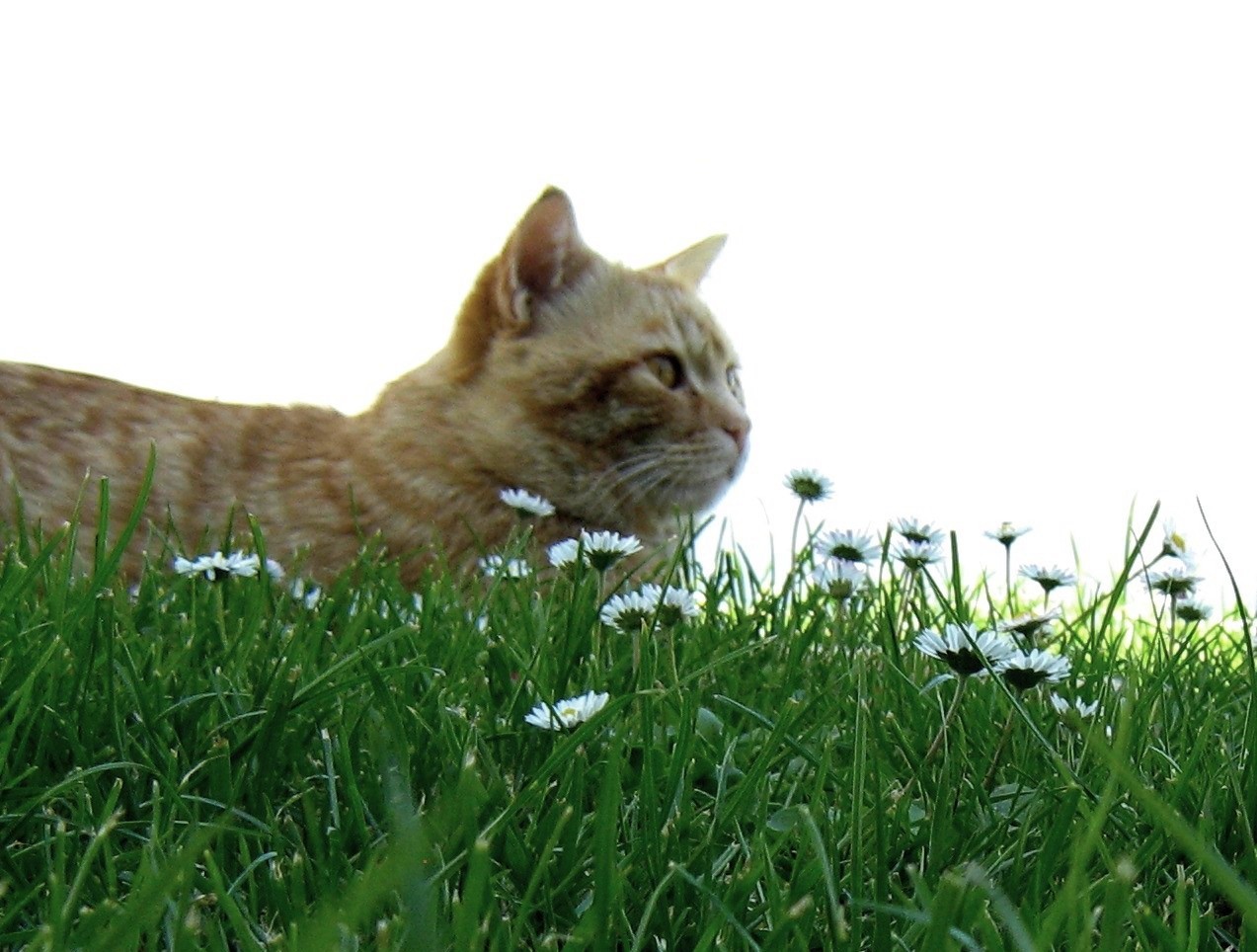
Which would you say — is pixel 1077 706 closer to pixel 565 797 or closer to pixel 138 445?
pixel 565 797

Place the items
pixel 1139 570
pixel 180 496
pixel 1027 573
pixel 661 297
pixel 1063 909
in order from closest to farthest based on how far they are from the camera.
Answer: pixel 1063 909 → pixel 1139 570 → pixel 1027 573 → pixel 180 496 → pixel 661 297

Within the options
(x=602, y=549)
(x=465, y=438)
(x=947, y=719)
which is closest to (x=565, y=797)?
(x=947, y=719)

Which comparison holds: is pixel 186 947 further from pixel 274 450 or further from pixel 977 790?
pixel 274 450

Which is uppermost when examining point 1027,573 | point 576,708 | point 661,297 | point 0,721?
point 661,297

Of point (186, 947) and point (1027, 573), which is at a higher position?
point (1027, 573)

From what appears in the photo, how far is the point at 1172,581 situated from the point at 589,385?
1812 millimetres

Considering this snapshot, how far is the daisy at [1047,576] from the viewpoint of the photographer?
2721 millimetres

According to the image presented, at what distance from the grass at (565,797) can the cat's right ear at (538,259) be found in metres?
1.88

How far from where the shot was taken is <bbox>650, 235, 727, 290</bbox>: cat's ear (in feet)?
15.9

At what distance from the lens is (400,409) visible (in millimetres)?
4055

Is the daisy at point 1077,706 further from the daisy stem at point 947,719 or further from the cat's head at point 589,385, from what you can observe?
the cat's head at point 589,385

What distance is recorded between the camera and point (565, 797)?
153cm

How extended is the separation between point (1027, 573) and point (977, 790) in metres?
1.17

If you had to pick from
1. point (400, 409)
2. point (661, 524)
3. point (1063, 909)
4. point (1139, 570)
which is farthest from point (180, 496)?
point (1063, 909)
